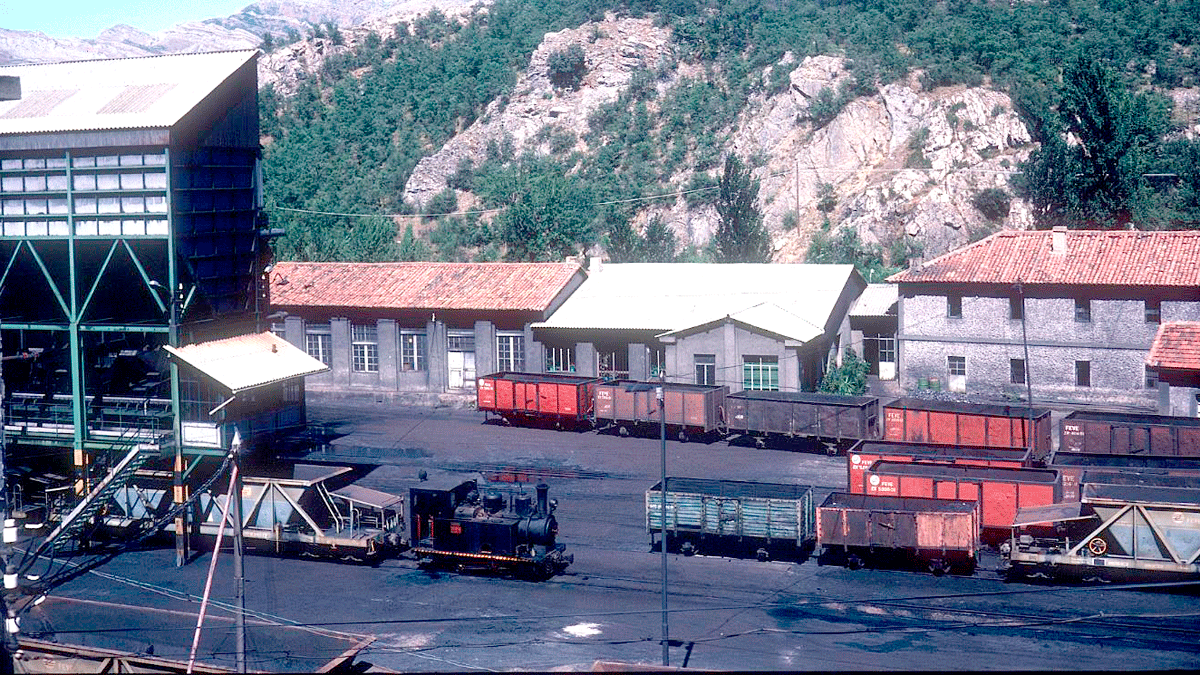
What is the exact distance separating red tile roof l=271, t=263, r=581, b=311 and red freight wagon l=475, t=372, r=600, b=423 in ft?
14.5

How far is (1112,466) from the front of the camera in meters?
32.2

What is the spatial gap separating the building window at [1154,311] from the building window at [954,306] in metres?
7.30

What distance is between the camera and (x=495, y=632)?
79.4 feet

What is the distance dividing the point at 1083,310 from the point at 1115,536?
2114 cm

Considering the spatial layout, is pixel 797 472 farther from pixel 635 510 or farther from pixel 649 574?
pixel 649 574

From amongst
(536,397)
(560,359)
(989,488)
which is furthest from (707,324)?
(989,488)

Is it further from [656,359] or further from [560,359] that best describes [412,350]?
[656,359]

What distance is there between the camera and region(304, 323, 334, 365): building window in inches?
2089

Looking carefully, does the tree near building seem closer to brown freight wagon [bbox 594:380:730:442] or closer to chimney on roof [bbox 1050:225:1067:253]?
chimney on roof [bbox 1050:225:1067:253]

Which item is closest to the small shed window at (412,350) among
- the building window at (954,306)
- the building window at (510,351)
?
the building window at (510,351)

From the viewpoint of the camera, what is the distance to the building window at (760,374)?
45281 millimetres

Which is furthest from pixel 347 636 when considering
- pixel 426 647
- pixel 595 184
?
pixel 595 184

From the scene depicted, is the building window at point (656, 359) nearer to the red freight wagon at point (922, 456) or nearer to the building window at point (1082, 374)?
the red freight wagon at point (922, 456)

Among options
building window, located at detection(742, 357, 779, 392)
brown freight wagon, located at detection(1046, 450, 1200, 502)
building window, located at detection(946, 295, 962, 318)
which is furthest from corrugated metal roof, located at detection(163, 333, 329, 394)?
building window, located at detection(946, 295, 962, 318)
